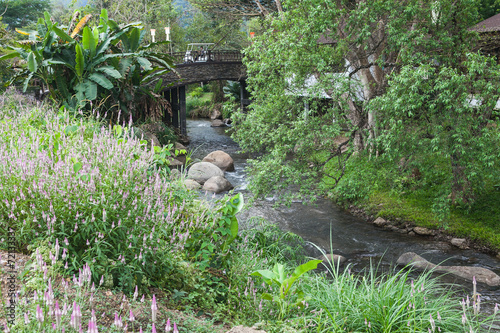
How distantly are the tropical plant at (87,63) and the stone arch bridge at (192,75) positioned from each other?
8.46 metres

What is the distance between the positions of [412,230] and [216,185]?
18.8 ft

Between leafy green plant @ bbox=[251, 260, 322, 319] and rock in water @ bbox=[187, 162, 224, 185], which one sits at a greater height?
leafy green plant @ bbox=[251, 260, 322, 319]

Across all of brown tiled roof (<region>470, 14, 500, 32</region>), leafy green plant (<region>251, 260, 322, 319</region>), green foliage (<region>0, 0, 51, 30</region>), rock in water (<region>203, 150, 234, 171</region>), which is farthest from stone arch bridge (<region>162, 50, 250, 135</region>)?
green foliage (<region>0, 0, 51, 30</region>)

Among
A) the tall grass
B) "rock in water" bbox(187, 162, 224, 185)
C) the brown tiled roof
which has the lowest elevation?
"rock in water" bbox(187, 162, 224, 185)

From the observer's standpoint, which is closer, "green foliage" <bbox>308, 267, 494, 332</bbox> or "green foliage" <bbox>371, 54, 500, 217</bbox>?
"green foliage" <bbox>308, 267, 494, 332</bbox>

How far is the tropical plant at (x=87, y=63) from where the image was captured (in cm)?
895

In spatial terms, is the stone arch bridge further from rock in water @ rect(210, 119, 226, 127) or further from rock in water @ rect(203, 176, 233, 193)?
rock in water @ rect(203, 176, 233, 193)

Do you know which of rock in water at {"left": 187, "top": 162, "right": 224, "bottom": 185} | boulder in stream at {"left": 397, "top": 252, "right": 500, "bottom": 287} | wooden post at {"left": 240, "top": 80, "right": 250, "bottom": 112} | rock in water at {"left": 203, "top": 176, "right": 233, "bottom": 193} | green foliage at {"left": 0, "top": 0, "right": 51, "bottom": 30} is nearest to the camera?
boulder in stream at {"left": 397, "top": 252, "right": 500, "bottom": 287}

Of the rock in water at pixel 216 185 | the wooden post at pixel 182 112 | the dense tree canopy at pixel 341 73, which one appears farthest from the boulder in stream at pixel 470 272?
the wooden post at pixel 182 112

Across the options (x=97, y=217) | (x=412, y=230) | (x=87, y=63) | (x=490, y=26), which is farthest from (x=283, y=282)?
(x=490, y=26)

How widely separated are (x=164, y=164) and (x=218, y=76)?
18.7m

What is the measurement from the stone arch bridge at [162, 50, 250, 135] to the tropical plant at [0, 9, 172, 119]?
8.46 meters

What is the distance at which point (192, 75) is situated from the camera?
69.3 feet

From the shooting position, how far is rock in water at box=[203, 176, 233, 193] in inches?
494
